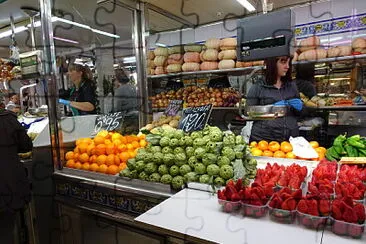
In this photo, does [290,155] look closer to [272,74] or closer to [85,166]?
[272,74]

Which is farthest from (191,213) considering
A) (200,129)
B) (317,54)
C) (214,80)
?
(214,80)

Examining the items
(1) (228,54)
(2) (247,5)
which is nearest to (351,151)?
(1) (228,54)

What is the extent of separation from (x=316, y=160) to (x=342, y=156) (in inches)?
6.3

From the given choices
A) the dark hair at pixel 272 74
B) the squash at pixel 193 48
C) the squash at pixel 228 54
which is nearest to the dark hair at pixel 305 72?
the squash at pixel 228 54

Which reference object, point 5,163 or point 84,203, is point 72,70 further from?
point 84,203

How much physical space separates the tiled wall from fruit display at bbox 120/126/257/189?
2.06 metres

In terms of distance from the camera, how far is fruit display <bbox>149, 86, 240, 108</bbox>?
3652 mm

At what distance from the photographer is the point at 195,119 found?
2.07 m

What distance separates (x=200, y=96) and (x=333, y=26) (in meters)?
2.30

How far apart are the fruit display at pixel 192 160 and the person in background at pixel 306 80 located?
216 cm

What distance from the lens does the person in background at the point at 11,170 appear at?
7.11 feet

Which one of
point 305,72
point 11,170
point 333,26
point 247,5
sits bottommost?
point 11,170

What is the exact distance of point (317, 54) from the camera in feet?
9.91

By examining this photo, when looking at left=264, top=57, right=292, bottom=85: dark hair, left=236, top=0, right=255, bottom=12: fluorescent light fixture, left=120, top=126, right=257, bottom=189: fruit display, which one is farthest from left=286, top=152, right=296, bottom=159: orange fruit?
left=236, top=0, right=255, bottom=12: fluorescent light fixture
